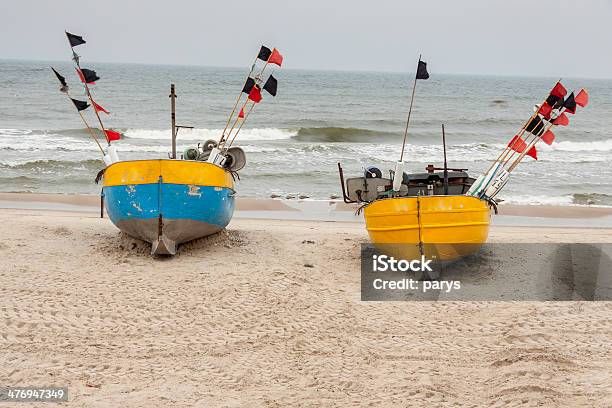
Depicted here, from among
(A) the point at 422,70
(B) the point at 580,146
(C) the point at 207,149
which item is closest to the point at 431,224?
(A) the point at 422,70

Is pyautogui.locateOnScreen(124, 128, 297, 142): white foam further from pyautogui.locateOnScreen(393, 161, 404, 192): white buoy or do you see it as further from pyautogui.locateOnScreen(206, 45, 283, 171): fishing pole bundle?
pyautogui.locateOnScreen(393, 161, 404, 192): white buoy

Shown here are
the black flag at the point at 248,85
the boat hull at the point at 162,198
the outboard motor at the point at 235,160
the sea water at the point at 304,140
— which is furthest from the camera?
the sea water at the point at 304,140

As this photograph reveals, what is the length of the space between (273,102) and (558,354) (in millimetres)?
45934

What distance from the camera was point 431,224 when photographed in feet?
32.9

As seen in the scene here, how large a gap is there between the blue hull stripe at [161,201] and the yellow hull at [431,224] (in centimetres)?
244

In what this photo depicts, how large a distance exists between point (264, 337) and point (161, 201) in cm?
350

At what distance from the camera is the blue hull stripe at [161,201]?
1073 centimetres

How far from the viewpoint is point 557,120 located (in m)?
11.0

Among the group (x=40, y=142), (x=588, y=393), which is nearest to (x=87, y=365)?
(x=588, y=393)

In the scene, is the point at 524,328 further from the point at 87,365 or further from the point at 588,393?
the point at 87,365

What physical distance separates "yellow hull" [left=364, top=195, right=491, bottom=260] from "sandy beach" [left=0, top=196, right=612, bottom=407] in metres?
0.83

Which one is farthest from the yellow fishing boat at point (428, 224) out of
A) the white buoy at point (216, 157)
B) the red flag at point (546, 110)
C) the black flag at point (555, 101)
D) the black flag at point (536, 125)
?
the white buoy at point (216, 157)

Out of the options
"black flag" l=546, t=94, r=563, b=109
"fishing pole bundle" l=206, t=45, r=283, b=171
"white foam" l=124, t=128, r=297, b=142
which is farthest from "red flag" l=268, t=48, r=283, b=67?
"white foam" l=124, t=128, r=297, b=142

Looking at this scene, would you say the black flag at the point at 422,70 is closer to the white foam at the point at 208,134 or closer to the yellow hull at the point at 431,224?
the yellow hull at the point at 431,224
